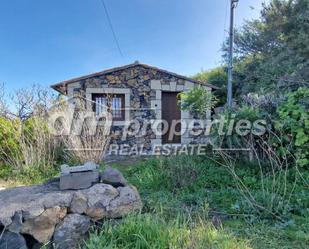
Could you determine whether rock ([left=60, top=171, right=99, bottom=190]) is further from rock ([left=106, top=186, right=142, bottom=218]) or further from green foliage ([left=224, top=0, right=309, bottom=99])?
green foliage ([left=224, top=0, right=309, bottom=99])

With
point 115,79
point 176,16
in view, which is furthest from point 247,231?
point 176,16

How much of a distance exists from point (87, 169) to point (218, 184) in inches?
92.0

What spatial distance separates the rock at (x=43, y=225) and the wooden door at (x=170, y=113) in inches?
295

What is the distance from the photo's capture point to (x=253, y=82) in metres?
12.9

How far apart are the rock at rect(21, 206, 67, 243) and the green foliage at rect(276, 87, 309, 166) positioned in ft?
12.3

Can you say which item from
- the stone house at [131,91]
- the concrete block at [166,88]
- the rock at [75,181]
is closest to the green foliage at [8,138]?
the stone house at [131,91]

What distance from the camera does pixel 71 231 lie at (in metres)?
2.84

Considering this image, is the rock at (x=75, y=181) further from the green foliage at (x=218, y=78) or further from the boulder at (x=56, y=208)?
the green foliage at (x=218, y=78)

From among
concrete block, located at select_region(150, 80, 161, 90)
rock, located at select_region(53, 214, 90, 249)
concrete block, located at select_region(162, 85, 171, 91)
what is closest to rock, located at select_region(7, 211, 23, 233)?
rock, located at select_region(53, 214, 90, 249)

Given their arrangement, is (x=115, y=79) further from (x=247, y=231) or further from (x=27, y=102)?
(x=247, y=231)

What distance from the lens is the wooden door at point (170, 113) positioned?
10086mm

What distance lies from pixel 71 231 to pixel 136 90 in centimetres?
718

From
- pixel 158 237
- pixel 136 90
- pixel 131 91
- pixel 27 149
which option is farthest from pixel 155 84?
pixel 158 237

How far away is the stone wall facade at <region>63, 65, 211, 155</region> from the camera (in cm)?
953
